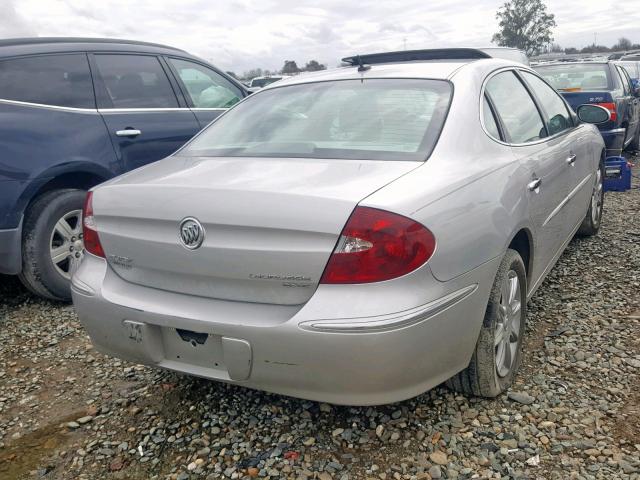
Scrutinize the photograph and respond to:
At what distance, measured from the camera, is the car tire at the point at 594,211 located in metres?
4.65

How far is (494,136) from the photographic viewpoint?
262cm

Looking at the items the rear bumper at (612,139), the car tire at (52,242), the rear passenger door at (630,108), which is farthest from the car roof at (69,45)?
the rear passenger door at (630,108)

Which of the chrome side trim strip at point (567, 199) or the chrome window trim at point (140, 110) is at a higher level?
the chrome window trim at point (140, 110)

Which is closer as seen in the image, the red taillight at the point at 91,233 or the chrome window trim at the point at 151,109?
the red taillight at the point at 91,233

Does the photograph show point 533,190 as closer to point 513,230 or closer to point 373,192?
point 513,230

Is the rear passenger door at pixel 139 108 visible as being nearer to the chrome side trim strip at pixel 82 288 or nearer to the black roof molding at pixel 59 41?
the black roof molding at pixel 59 41

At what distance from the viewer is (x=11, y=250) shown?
3.55 meters

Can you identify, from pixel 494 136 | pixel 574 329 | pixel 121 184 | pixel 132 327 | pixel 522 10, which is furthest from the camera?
pixel 522 10

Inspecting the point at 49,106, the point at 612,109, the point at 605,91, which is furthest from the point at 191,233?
the point at 605,91

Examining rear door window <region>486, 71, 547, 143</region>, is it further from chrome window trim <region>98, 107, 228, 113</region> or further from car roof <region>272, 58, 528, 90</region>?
chrome window trim <region>98, 107, 228, 113</region>

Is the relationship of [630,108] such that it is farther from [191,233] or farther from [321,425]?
[191,233]

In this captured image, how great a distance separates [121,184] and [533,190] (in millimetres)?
1886

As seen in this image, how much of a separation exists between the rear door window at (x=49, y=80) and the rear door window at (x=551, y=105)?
10.0 ft

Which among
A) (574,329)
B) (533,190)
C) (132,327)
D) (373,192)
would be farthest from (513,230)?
(132,327)
